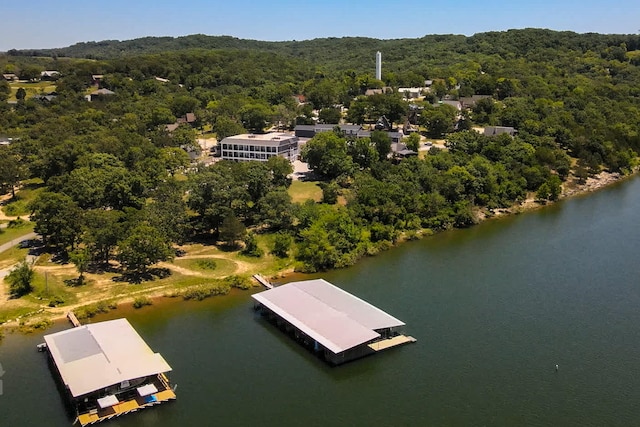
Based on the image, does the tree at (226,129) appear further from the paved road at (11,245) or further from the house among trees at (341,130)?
the paved road at (11,245)

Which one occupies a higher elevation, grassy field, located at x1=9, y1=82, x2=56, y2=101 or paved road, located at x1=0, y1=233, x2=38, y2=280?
grassy field, located at x1=9, y1=82, x2=56, y2=101

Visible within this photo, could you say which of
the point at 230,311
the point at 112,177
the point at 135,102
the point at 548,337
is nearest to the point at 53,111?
the point at 135,102

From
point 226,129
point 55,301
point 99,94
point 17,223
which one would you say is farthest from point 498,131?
point 99,94

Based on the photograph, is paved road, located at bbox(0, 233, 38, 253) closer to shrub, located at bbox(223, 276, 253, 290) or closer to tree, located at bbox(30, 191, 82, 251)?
tree, located at bbox(30, 191, 82, 251)

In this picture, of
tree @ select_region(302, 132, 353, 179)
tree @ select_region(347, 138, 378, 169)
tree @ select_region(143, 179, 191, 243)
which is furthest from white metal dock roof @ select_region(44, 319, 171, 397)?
tree @ select_region(347, 138, 378, 169)

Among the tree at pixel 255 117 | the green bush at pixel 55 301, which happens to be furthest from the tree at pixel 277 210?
the tree at pixel 255 117
